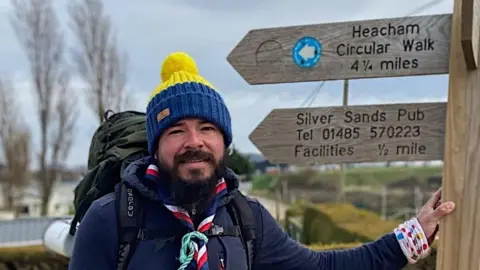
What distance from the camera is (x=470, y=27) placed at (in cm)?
181

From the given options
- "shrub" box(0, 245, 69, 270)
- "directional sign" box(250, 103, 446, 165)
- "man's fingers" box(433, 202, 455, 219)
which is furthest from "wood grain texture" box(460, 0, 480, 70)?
"shrub" box(0, 245, 69, 270)

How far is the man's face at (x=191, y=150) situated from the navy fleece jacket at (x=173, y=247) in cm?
11

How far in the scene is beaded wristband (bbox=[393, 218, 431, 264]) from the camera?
1.97 meters

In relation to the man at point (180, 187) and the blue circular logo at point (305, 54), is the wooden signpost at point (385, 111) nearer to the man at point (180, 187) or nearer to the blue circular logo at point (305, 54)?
the blue circular logo at point (305, 54)

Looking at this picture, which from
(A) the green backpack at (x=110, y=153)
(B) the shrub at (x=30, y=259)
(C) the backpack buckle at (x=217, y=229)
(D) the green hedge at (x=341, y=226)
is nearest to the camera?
(C) the backpack buckle at (x=217, y=229)

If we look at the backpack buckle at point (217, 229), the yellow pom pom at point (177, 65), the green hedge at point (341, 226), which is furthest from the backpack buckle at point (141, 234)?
the green hedge at point (341, 226)

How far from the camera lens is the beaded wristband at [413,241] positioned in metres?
1.97

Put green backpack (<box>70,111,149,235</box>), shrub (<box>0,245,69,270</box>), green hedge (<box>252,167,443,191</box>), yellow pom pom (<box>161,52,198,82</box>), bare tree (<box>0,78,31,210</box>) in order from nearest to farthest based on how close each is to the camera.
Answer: yellow pom pom (<box>161,52,198,82</box>) → green backpack (<box>70,111,149,235</box>) → shrub (<box>0,245,69,270</box>) → bare tree (<box>0,78,31,210</box>) → green hedge (<box>252,167,443,191</box>)

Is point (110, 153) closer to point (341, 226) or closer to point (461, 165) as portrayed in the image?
point (461, 165)

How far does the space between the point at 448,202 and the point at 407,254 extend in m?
0.23

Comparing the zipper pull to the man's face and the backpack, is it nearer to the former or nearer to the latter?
the backpack

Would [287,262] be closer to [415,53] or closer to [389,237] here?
[389,237]

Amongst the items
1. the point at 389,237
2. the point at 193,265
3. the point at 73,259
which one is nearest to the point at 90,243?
the point at 73,259

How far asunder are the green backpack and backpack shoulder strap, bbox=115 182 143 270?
12.6 inches
